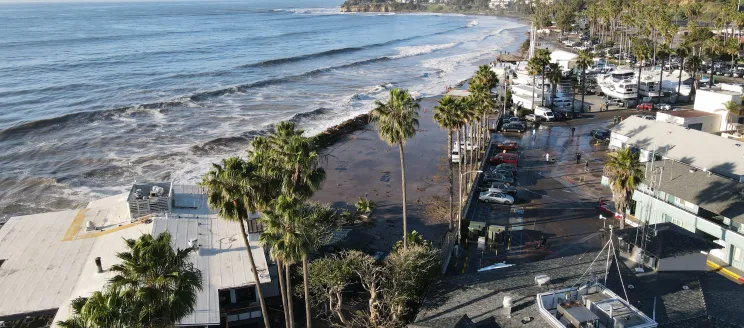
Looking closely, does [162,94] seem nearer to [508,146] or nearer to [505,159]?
[508,146]

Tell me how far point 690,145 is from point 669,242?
19654mm

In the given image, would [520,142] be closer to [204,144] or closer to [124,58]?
[204,144]

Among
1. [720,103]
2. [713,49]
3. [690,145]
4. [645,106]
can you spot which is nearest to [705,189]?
[690,145]

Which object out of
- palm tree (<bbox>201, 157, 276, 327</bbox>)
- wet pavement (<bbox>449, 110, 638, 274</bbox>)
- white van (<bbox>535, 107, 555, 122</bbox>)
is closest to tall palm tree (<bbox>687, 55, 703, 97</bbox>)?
white van (<bbox>535, 107, 555, 122</bbox>)

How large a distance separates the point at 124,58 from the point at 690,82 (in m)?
106

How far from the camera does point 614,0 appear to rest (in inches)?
5984

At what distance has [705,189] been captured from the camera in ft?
110

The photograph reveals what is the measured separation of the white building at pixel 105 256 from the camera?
24.7 meters

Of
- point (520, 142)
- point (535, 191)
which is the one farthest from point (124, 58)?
point (535, 191)

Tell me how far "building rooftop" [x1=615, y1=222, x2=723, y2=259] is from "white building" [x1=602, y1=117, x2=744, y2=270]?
4.87 feet

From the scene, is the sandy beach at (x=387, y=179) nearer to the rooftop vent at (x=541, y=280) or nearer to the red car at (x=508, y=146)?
the red car at (x=508, y=146)

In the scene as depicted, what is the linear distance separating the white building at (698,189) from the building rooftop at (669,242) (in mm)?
1484

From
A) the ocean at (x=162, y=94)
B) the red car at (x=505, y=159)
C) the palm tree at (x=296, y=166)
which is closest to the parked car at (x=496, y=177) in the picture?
the red car at (x=505, y=159)

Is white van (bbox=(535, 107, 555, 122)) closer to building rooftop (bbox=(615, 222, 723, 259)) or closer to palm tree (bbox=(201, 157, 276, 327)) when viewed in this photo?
building rooftop (bbox=(615, 222, 723, 259))
